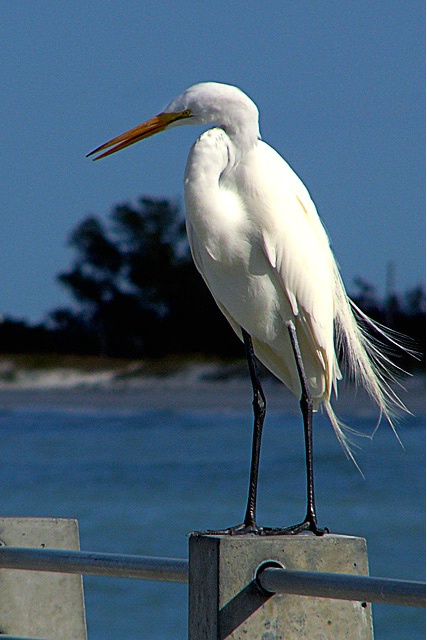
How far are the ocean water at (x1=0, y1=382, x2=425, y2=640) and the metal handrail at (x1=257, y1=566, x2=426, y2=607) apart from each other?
322 centimetres

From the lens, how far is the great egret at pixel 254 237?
2.69 m

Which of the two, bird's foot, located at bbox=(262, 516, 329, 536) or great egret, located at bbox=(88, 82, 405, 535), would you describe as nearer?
bird's foot, located at bbox=(262, 516, 329, 536)

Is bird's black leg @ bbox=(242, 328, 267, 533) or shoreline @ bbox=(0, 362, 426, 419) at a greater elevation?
shoreline @ bbox=(0, 362, 426, 419)

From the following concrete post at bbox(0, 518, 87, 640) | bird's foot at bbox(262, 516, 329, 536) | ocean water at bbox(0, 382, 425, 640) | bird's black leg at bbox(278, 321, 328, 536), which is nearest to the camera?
bird's foot at bbox(262, 516, 329, 536)

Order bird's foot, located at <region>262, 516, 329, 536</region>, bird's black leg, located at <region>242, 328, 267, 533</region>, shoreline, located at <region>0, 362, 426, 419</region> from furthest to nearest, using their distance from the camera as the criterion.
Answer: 1. shoreline, located at <region>0, 362, 426, 419</region>
2. bird's black leg, located at <region>242, 328, 267, 533</region>
3. bird's foot, located at <region>262, 516, 329, 536</region>

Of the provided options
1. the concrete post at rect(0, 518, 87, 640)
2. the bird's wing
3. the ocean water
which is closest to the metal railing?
the concrete post at rect(0, 518, 87, 640)

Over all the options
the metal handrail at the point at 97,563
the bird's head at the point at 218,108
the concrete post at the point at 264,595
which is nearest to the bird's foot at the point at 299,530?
the concrete post at the point at 264,595

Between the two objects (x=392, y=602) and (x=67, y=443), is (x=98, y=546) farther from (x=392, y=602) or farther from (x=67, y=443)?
(x=67, y=443)

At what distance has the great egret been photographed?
8.84 feet

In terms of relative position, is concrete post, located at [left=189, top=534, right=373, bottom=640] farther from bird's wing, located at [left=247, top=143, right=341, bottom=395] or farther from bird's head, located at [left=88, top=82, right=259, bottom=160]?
bird's head, located at [left=88, top=82, right=259, bottom=160]

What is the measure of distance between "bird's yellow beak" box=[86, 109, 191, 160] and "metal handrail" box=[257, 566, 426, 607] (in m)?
1.33

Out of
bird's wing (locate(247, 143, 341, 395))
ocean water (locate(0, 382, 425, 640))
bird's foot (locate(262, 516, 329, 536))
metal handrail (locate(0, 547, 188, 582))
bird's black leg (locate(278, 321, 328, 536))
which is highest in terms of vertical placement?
ocean water (locate(0, 382, 425, 640))

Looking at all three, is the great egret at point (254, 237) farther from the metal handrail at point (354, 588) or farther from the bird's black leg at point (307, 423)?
the metal handrail at point (354, 588)

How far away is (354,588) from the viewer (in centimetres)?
168
